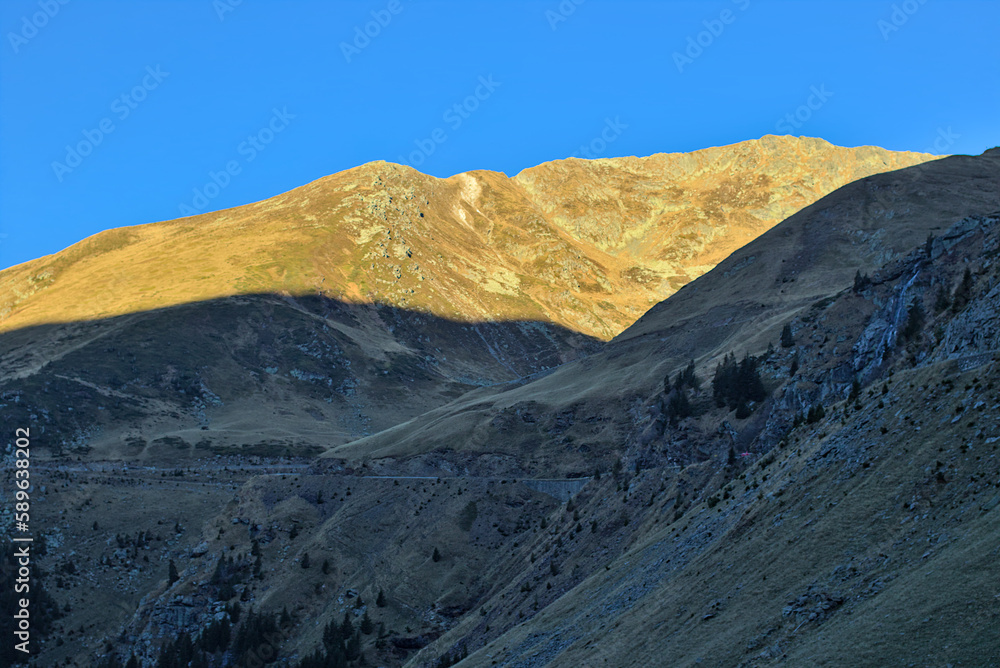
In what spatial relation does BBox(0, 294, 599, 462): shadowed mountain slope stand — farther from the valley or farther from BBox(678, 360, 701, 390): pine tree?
BBox(678, 360, 701, 390): pine tree

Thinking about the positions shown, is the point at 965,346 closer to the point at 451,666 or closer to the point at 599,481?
the point at 451,666

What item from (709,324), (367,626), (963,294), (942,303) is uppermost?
(709,324)

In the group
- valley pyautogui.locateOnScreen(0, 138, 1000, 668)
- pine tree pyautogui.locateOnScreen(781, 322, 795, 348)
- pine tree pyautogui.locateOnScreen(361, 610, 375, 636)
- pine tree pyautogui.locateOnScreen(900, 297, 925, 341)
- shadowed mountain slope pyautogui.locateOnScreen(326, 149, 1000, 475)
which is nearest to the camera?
valley pyautogui.locateOnScreen(0, 138, 1000, 668)

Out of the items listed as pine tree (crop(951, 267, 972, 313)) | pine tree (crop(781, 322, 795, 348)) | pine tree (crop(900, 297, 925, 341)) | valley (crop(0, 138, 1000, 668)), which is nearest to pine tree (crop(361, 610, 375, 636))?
valley (crop(0, 138, 1000, 668))

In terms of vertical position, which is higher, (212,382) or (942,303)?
(212,382)

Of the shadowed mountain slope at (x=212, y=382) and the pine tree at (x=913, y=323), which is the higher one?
the shadowed mountain slope at (x=212, y=382)

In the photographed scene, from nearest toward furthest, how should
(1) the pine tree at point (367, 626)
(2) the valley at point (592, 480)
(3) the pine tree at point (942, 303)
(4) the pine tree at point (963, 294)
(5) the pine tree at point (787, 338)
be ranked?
(2) the valley at point (592, 480) → (4) the pine tree at point (963, 294) → (3) the pine tree at point (942, 303) → (1) the pine tree at point (367, 626) → (5) the pine tree at point (787, 338)

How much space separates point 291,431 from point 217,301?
54.9 meters

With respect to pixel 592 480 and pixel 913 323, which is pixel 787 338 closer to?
pixel 592 480

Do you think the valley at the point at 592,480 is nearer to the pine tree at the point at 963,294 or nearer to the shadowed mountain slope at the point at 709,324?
the pine tree at the point at 963,294

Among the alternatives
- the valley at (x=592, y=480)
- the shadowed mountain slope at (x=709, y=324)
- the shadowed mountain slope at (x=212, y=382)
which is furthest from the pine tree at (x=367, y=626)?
the shadowed mountain slope at (x=212, y=382)

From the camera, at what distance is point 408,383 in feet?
607

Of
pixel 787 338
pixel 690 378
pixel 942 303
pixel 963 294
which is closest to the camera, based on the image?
pixel 963 294

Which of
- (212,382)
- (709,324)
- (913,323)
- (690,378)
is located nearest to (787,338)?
(690,378)
